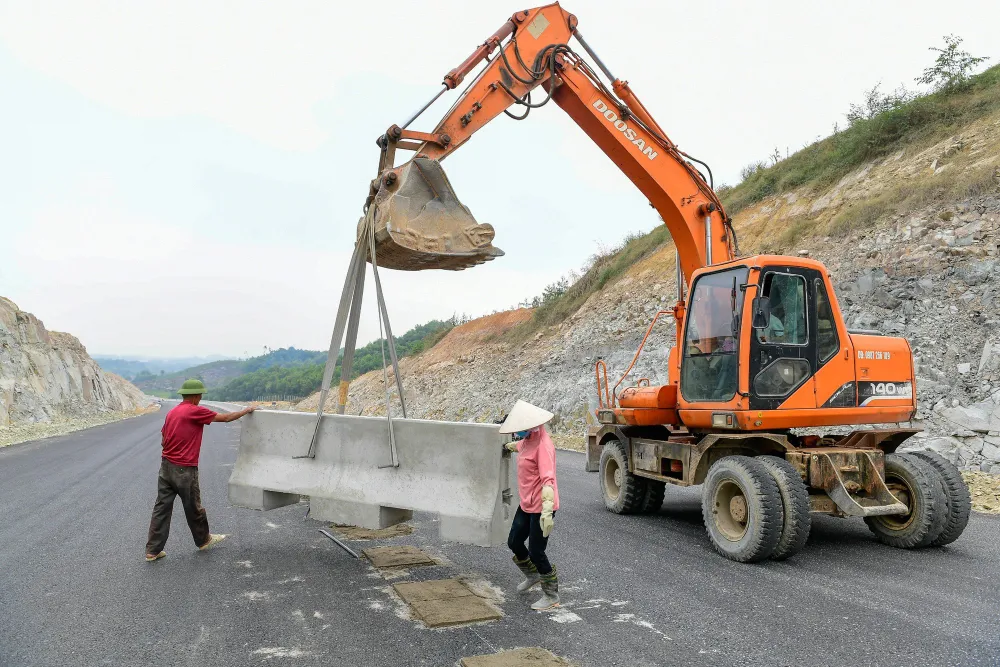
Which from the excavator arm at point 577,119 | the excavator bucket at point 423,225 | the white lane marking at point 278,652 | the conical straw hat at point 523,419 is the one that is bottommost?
the white lane marking at point 278,652

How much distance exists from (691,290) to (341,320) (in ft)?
13.0

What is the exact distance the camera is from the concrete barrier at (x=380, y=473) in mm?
5703

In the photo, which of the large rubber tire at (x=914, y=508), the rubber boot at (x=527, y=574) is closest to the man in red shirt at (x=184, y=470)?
the rubber boot at (x=527, y=574)

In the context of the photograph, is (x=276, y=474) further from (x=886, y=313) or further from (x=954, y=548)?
(x=886, y=313)

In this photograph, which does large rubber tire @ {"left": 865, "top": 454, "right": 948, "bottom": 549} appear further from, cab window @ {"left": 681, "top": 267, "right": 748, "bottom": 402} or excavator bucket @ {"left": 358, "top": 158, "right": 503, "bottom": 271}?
excavator bucket @ {"left": 358, "top": 158, "right": 503, "bottom": 271}

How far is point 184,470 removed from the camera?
22.0 ft

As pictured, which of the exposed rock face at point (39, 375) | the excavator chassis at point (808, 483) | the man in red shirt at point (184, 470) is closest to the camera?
the excavator chassis at point (808, 483)

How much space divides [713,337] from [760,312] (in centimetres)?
64

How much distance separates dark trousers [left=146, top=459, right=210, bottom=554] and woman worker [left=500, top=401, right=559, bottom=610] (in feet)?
10.9

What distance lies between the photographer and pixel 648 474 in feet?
27.9

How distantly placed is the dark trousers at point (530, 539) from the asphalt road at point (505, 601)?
34 centimetres

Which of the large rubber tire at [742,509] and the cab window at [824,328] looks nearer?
the large rubber tire at [742,509]

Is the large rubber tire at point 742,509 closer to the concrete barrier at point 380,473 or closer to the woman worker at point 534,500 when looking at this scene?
the woman worker at point 534,500

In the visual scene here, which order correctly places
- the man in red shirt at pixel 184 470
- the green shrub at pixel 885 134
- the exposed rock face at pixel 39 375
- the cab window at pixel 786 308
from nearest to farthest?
the man in red shirt at pixel 184 470
the cab window at pixel 786 308
the green shrub at pixel 885 134
the exposed rock face at pixel 39 375
